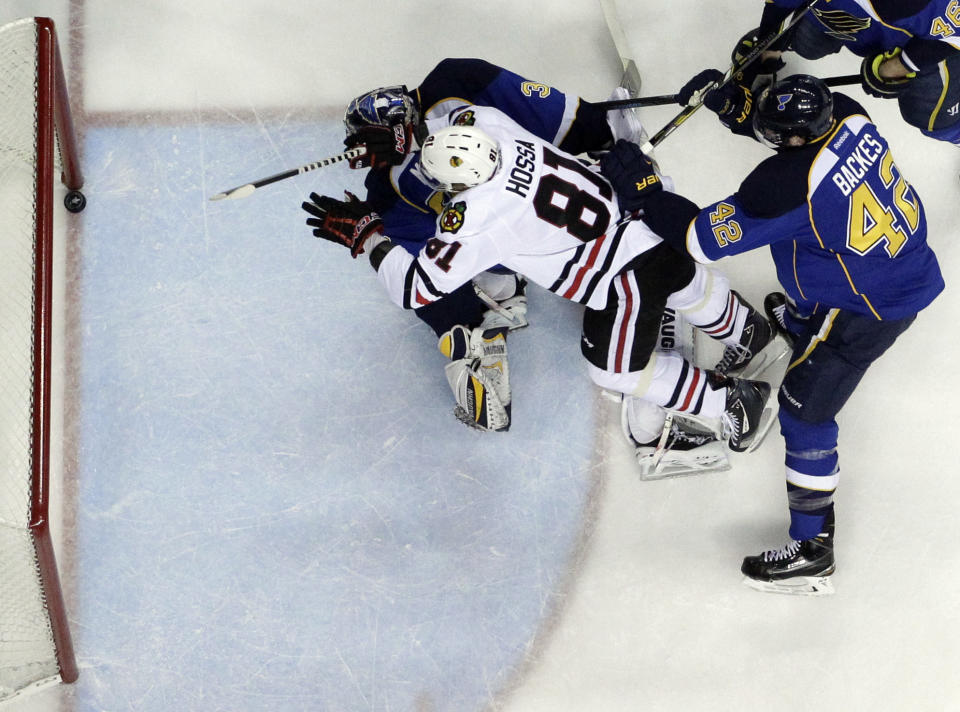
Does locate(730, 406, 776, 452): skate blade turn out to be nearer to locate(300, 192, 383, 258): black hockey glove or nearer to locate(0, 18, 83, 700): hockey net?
locate(300, 192, 383, 258): black hockey glove

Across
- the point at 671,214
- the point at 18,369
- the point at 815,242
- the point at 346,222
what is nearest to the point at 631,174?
the point at 671,214

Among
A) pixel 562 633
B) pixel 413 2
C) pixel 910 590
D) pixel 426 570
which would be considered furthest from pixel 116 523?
pixel 910 590

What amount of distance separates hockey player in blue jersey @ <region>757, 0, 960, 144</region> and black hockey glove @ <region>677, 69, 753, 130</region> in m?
0.25

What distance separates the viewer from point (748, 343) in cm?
328

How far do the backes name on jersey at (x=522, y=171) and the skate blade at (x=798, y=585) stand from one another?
1596mm

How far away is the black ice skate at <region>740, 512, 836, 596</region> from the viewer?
3141mm

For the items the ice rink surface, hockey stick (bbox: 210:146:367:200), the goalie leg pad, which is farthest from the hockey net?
the goalie leg pad

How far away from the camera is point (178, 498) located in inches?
126

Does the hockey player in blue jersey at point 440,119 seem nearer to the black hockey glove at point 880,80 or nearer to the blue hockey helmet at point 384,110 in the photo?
the blue hockey helmet at point 384,110

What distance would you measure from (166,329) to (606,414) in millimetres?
1576

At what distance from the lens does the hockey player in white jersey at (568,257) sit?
8.49 feet

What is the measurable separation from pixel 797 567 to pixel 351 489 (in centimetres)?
152

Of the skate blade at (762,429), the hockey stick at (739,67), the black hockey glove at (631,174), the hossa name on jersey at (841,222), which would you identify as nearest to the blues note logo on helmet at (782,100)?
the hossa name on jersey at (841,222)

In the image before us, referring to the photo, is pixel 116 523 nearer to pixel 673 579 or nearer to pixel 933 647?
pixel 673 579
